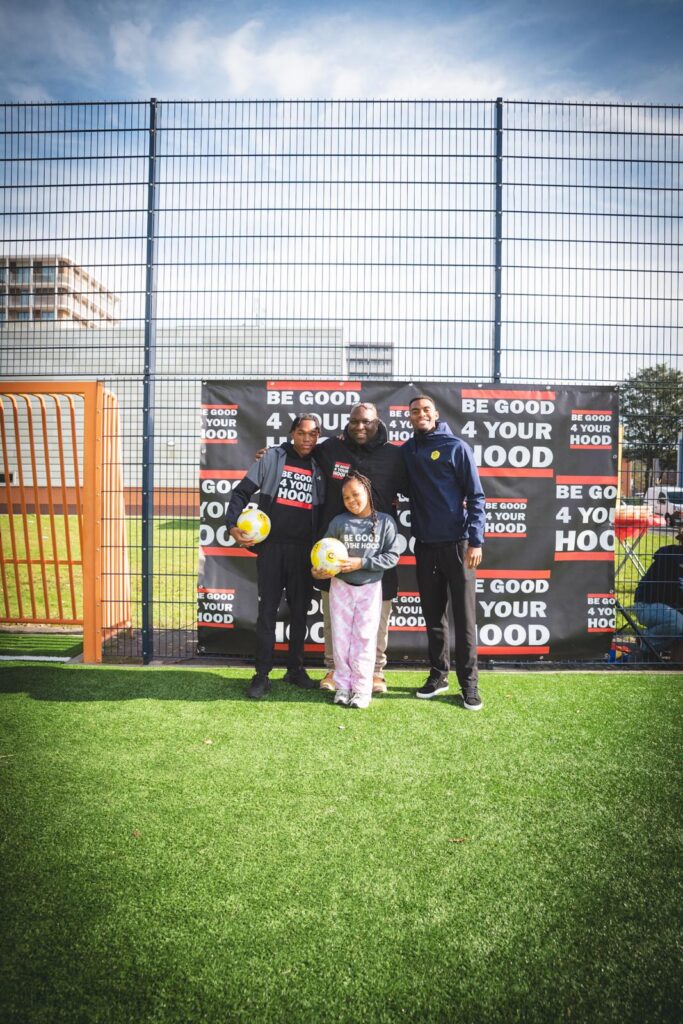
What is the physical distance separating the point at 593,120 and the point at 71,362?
5.13m

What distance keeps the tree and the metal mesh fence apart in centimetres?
17

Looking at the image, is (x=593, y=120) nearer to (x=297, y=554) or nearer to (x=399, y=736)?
(x=297, y=554)

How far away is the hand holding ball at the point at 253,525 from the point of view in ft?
14.4

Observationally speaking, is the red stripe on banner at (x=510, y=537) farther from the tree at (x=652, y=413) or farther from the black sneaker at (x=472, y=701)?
the black sneaker at (x=472, y=701)

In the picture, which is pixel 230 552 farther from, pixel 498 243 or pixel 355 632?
pixel 498 243

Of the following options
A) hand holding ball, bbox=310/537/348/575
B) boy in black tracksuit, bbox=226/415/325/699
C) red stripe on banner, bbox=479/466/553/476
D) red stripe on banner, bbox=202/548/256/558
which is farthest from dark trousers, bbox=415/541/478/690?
red stripe on banner, bbox=202/548/256/558

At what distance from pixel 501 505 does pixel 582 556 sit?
85cm

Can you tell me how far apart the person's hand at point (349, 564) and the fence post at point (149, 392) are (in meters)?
1.90

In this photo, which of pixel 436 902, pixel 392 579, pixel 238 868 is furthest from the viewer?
pixel 392 579

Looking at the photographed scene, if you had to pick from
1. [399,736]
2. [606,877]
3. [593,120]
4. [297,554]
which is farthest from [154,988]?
[593,120]

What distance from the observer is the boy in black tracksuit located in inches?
180

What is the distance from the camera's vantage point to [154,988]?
1.83 metres

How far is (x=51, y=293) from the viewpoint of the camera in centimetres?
572

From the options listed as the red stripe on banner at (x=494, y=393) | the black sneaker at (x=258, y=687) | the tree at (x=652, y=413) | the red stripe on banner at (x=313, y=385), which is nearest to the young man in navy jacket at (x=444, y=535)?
the red stripe on banner at (x=494, y=393)
